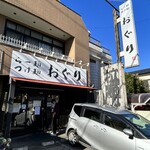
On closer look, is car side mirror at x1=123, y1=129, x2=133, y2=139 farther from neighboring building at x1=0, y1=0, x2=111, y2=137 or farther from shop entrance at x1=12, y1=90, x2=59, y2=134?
shop entrance at x1=12, y1=90, x2=59, y2=134

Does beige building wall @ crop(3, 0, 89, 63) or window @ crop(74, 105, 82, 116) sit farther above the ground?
beige building wall @ crop(3, 0, 89, 63)

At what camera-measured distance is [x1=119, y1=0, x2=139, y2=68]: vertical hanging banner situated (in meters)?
10.9

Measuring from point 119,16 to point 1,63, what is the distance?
856 cm

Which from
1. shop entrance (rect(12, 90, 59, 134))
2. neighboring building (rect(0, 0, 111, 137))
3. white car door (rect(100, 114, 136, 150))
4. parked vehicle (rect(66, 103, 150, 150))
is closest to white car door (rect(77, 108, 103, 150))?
parked vehicle (rect(66, 103, 150, 150))

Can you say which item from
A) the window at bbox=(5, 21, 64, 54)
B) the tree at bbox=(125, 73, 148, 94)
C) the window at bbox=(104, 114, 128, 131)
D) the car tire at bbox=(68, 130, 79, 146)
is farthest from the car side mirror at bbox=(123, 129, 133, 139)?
the tree at bbox=(125, 73, 148, 94)

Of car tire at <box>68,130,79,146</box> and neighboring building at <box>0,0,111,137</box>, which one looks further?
neighboring building at <box>0,0,111,137</box>

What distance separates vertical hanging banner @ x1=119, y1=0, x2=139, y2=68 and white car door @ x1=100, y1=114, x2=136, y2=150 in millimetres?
5647

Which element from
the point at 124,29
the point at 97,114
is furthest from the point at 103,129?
the point at 124,29

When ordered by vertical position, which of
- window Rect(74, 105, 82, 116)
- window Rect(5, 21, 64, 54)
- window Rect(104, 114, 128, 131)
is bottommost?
window Rect(104, 114, 128, 131)

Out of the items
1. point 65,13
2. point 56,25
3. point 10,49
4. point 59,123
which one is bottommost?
point 59,123

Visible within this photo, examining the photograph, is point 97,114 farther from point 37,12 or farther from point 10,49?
point 37,12

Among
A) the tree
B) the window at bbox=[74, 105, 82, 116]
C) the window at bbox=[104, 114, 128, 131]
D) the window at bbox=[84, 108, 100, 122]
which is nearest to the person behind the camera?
the window at bbox=[104, 114, 128, 131]

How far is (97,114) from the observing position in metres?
6.80

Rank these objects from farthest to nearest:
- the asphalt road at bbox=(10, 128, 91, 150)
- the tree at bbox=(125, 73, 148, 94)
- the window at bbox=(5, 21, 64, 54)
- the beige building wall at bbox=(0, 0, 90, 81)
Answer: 1. the tree at bbox=(125, 73, 148, 94)
2. the window at bbox=(5, 21, 64, 54)
3. the beige building wall at bbox=(0, 0, 90, 81)
4. the asphalt road at bbox=(10, 128, 91, 150)
